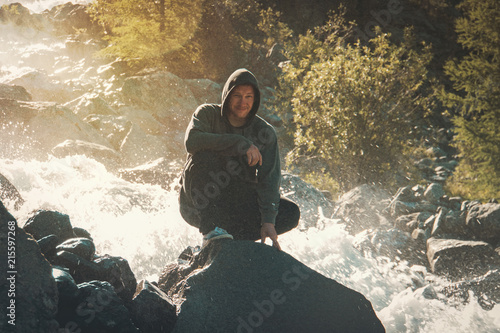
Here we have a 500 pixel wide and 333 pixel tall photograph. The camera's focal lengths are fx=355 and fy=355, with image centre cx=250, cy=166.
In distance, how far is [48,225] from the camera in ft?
9.75

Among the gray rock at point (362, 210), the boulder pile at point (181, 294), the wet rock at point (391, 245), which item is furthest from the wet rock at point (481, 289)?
the boulder pile at point (181, 294)

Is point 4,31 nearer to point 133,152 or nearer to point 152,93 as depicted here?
point 152,93

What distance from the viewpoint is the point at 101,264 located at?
2627 millimetres

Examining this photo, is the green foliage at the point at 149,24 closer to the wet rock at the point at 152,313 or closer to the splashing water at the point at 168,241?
the splashing water at the point at 168,241

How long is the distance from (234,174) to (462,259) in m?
4.47

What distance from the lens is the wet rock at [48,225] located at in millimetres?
2910

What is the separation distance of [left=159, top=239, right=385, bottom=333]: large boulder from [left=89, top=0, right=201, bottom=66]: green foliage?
13.2 m

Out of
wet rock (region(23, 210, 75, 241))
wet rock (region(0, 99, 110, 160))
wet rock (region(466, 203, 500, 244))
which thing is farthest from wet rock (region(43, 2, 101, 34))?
wet rock (region(466, 203, 500, 244))

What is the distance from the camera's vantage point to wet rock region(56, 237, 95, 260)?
2.66 metres

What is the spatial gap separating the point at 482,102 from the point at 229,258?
28.8 feet

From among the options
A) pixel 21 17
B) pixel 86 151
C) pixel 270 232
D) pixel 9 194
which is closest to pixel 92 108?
pixel 86 151

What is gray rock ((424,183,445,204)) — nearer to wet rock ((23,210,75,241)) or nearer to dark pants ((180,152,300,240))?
dark pants ((180,152,300,240))

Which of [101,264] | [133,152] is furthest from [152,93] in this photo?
[101,264]

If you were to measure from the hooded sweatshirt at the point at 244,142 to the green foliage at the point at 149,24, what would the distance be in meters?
12.3
